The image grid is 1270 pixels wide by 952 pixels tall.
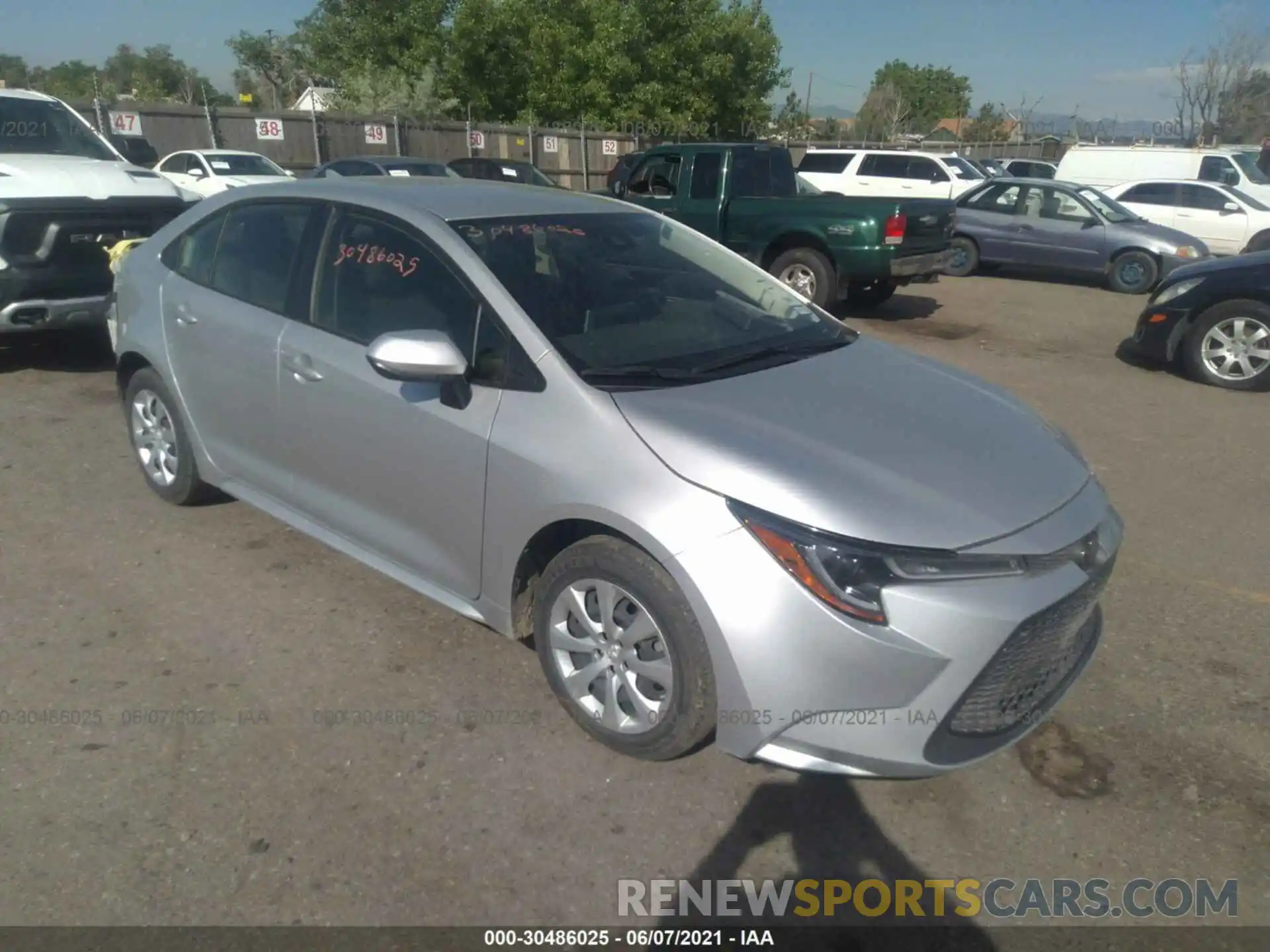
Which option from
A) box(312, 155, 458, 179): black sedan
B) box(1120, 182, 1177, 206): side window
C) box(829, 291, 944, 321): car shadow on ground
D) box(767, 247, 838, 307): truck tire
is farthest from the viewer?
box(1120, 182, 1177, 206): side window

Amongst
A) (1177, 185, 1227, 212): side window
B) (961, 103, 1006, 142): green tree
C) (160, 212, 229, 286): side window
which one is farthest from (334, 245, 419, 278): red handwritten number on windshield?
(961, 103, 1006, 142): green tree

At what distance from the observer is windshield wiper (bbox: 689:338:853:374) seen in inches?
130

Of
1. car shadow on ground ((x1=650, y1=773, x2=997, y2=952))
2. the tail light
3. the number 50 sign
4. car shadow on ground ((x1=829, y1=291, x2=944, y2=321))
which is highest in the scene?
the number 50 sign

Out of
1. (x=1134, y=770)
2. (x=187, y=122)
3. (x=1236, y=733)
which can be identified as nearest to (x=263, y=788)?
(x=1134, y=770)

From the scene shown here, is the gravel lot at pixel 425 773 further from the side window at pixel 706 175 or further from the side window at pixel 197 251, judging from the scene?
the side window at pixel 706 175

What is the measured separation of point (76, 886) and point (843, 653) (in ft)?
6.87

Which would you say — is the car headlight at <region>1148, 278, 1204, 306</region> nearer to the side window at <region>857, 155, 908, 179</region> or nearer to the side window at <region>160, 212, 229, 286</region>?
the side window at <region>160, 212, 229, 286</region>

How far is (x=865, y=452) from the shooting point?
284cm

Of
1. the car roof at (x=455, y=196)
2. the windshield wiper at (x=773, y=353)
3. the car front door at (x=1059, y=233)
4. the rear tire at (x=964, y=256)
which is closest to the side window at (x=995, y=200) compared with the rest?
the car front door at (x=1059, y=233)

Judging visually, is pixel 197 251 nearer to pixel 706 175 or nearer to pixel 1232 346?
pixel 706 175

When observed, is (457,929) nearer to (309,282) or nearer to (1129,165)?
(309,282)

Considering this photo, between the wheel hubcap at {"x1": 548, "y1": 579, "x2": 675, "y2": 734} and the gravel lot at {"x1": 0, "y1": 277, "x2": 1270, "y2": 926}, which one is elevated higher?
the wheel hubcap at {"x1": 548, "y1": 579, "x2": 675, "y2": 734}

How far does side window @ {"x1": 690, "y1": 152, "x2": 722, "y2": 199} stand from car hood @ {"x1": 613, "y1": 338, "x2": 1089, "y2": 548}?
26.5ft

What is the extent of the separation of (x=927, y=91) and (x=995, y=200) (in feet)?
232
